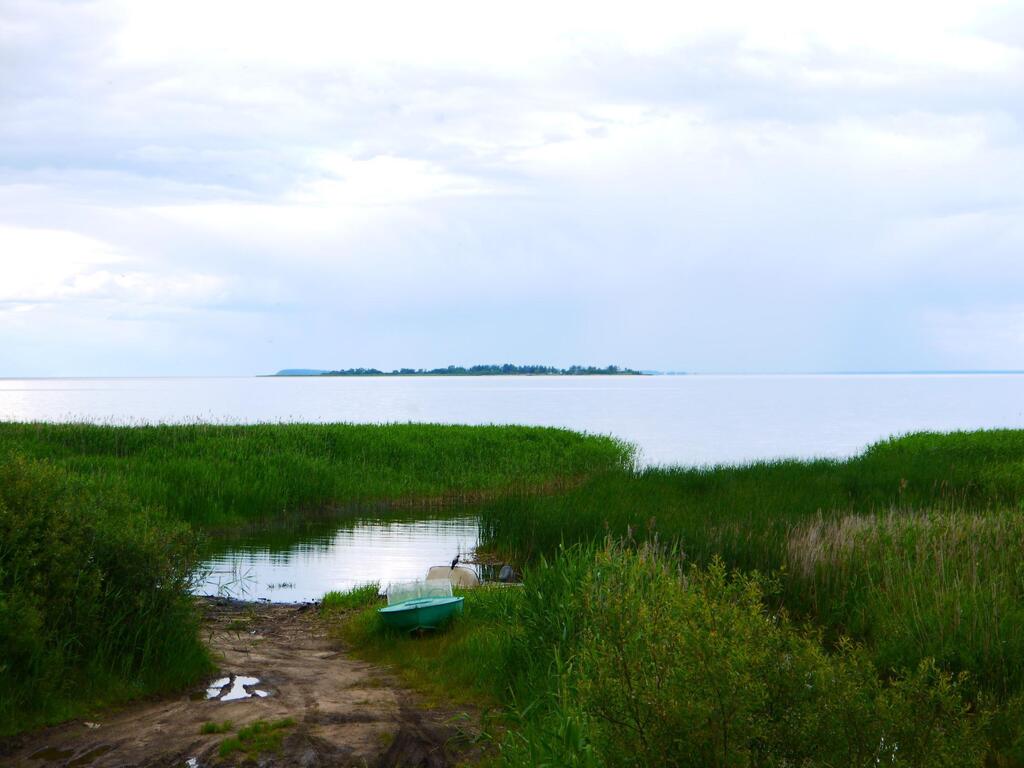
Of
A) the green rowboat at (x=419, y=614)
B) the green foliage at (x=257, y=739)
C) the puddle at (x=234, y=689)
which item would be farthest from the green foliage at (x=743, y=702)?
the green rowboat at (x=419, y=614)

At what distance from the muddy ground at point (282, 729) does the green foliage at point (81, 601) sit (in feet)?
1.10

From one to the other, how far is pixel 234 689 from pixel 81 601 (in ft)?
5.63

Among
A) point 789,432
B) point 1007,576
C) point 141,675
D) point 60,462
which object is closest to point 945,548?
point 1007,576

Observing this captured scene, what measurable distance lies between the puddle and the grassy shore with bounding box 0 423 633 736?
11.5 inches

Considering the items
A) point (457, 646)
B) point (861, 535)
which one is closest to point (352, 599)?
point (457, 646)

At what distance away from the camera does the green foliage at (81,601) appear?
8078 mm

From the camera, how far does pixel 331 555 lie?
66.2 ft

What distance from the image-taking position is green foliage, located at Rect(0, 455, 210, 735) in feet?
26.5

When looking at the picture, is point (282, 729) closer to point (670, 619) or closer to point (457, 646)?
point (457, 646)

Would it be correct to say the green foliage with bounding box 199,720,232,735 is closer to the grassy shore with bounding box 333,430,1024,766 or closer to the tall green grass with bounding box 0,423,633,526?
the grassy shore with bounding box 333,430,1024,766

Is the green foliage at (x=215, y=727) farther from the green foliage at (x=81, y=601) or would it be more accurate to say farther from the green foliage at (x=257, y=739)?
the green foliage at (x=81, y=601)

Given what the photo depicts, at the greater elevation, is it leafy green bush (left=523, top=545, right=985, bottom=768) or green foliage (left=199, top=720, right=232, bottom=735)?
leafy green bush (left=523, top=545, right=985, bottom=768)

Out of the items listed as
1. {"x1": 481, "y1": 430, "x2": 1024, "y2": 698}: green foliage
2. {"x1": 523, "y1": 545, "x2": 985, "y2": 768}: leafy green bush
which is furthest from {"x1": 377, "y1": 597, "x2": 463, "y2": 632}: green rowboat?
{"x1": 523, "y1": 545, "x2": 985, "y2": 768}: leafy green bush

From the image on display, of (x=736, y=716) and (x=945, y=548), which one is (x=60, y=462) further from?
(x=736, y=716)
